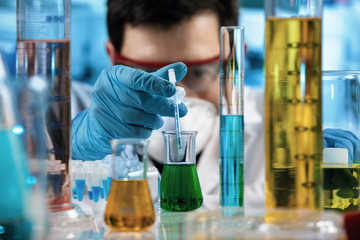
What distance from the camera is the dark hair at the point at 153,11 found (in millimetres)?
3041

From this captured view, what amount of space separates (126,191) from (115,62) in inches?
93.0

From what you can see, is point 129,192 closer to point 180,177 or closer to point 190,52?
point 180,177

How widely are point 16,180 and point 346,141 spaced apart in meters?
0.87

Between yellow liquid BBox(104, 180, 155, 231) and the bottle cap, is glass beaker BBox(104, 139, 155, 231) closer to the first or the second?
yellow liquid BBox(104, 180, 155, 231)

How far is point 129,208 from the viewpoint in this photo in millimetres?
978

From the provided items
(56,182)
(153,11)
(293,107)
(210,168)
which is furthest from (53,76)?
(210,168)

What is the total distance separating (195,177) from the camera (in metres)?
1.26

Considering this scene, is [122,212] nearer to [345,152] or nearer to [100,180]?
[100,180]

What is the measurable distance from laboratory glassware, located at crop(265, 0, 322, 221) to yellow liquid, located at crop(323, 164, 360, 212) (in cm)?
29

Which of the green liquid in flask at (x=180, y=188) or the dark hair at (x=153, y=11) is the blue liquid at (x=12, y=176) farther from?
the dark hair at (x=153, y=11)

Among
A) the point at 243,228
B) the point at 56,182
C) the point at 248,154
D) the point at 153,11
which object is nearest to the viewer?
the point at 243,228

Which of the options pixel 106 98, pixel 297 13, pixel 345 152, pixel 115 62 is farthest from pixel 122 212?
pixel 115 62

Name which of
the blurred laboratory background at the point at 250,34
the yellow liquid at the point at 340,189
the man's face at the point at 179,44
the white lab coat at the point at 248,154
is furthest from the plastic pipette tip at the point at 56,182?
the blurred laboratory background at the point at 250,34

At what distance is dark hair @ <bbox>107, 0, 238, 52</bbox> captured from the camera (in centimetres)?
304
